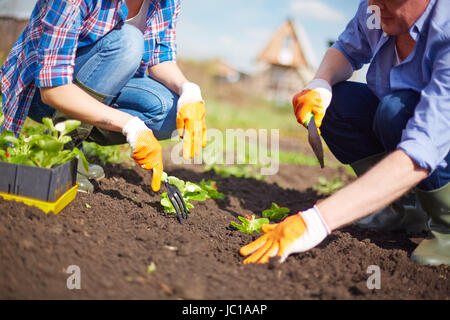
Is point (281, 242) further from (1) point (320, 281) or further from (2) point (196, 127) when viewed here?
(2) point (196, 127)

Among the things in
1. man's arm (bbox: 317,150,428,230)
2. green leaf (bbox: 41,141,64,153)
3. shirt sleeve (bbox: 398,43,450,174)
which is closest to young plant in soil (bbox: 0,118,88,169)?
green leaf (bbox: 41,141,64,153)

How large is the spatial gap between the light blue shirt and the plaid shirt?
3.79ft

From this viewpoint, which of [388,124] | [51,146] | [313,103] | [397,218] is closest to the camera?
[51,146]

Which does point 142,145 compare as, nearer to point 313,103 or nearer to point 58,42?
point 58,42

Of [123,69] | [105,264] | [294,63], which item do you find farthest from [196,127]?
[294,63]

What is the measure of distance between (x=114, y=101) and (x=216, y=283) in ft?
4.42

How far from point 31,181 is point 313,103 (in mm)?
1426

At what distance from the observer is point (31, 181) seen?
1.52 meters

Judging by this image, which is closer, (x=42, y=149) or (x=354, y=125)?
(x=42, y=149)

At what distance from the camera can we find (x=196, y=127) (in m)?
2.00

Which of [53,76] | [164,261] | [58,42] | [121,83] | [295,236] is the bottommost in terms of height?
[164,261]

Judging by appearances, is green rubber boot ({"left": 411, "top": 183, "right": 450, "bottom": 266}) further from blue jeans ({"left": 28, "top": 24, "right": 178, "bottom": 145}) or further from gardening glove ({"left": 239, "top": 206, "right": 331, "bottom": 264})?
blue jeans ({"left": 28, "top": 24, "right": 178, "bottom": 145})

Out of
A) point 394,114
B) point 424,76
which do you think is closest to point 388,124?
point 394,114

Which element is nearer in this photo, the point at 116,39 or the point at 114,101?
the point at 116,39
